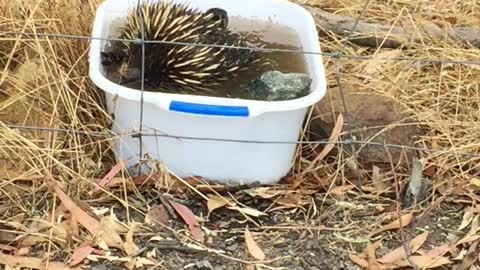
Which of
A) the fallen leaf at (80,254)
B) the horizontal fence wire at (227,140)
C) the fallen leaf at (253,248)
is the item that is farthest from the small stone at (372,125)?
the fallen leaf at (80,254)

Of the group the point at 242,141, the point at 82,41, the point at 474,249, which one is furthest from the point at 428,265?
the point at 82,41

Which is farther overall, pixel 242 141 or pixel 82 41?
pixel 82 41

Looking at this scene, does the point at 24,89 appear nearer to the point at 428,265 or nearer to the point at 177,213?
the point at 177,213

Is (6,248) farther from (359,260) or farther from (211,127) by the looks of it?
(359,260)

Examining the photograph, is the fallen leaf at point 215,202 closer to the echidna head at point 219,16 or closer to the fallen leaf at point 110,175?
the fallen leaf at point 110,175

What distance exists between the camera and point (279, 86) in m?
2.10

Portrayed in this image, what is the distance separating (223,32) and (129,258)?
0.63m

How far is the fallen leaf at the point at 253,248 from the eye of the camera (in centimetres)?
194

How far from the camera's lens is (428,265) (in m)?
1.97

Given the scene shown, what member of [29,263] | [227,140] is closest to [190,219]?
[227,140]

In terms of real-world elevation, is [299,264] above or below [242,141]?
below

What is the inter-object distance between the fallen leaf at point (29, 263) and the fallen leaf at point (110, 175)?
230mm

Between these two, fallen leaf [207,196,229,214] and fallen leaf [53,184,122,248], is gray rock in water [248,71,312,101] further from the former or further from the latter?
fallen leaf [53,184,122,248]

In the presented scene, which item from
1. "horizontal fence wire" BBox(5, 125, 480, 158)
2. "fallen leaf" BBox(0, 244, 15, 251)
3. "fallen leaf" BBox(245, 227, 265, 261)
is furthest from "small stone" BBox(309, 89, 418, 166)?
"fallen leaf" BBox(0, 244, 15, 251)
